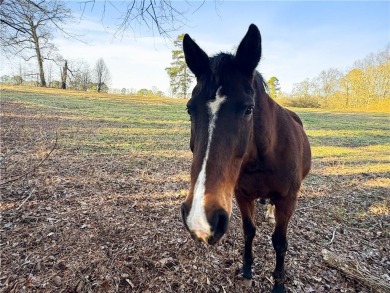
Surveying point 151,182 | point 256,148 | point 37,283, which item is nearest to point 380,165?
point 151,182

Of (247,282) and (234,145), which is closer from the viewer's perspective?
(234,145)

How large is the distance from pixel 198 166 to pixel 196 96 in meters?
0.57

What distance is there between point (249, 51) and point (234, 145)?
76 centimetres

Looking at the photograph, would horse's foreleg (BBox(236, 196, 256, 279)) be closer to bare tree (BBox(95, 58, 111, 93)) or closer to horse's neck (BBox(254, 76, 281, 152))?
horse's neck (BBox(254, 76, 281, 152))

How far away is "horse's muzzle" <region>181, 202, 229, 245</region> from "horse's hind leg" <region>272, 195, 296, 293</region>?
55.4 inches

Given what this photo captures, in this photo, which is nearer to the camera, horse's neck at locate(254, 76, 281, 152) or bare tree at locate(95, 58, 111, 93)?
horse's neck at locate(254, 76, 281, 152)

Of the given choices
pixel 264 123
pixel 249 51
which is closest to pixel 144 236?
pixel 264 123

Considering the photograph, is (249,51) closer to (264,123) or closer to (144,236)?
(264,123)

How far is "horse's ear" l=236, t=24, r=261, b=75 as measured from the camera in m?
1.92

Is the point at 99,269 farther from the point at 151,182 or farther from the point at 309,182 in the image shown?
the point at 309,182

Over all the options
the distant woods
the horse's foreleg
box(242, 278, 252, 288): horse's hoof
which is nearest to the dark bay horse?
the horse's foreleg

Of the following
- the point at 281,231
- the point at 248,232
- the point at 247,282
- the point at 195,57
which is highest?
the point at 195,57

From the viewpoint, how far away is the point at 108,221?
3.95 meters

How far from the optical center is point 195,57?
2.05m
